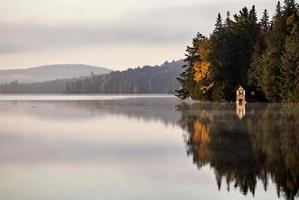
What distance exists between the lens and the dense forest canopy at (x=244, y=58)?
250ft

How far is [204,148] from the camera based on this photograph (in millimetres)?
23516

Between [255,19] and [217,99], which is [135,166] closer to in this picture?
[217,99]

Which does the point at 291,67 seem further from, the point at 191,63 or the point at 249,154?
the point at 249,154

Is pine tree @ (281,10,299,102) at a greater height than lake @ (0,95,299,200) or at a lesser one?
greater

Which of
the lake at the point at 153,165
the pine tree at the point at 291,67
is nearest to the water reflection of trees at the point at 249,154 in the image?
the lake at the point at 153,165

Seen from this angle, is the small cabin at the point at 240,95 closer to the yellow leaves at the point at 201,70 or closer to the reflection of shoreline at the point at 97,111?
the yellow leaves at the point at 201,70

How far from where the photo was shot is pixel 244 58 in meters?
90.9

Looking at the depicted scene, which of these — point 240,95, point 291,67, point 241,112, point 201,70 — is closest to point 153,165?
point 241,112

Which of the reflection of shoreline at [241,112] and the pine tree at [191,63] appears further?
the pine tree at [191,63]

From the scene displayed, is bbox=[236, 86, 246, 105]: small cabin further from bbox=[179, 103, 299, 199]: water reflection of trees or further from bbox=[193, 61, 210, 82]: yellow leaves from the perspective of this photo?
bbox=[179, 103, 299, 199]: water reflection of trees

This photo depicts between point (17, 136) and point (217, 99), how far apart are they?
203 ft

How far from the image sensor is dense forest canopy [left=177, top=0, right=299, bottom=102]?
2997 inches

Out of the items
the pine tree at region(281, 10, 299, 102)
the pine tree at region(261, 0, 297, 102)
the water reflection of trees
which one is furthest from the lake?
the pine tree at region(261, 0, 297, 102)

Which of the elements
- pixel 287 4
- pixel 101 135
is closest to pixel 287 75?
pixel 287 4
